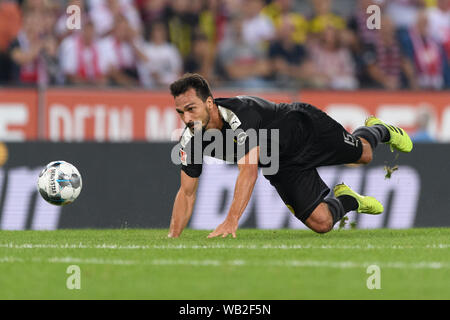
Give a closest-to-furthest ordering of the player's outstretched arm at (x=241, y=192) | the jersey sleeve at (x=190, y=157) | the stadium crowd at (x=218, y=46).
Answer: the player's outstretched arm at (x=241, y=192) → the jersey sleeve at (x=190, y=157) → the stadium crowd at (x=218, y=46)

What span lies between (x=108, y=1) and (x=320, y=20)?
12.5 ft

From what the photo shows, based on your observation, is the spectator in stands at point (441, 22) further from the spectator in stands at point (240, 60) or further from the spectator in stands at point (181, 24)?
the spectator in stands at point (181, 24)

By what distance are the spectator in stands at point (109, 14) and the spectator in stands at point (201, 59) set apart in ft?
3.21

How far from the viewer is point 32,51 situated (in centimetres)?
1539

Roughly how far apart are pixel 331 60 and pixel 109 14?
12.8 feet

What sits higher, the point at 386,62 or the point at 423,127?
the point at 386,62

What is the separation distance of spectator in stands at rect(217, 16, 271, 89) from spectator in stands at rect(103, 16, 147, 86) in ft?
4.50

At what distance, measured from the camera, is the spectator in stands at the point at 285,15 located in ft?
56.9

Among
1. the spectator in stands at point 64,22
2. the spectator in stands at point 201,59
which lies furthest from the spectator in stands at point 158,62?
the spectator in stands at point 64,22

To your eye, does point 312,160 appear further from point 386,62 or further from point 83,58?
point 386,62

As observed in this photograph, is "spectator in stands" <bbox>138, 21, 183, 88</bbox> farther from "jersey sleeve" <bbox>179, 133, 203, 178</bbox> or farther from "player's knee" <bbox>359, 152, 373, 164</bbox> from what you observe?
"jersey sleeve" <bbox>179, 133, 203, 178</bbox>

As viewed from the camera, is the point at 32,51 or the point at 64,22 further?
the point at 64,22

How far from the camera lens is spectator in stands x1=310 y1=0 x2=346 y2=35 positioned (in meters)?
17.4

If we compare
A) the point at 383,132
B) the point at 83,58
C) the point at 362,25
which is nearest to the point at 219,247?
the point at 383,132
